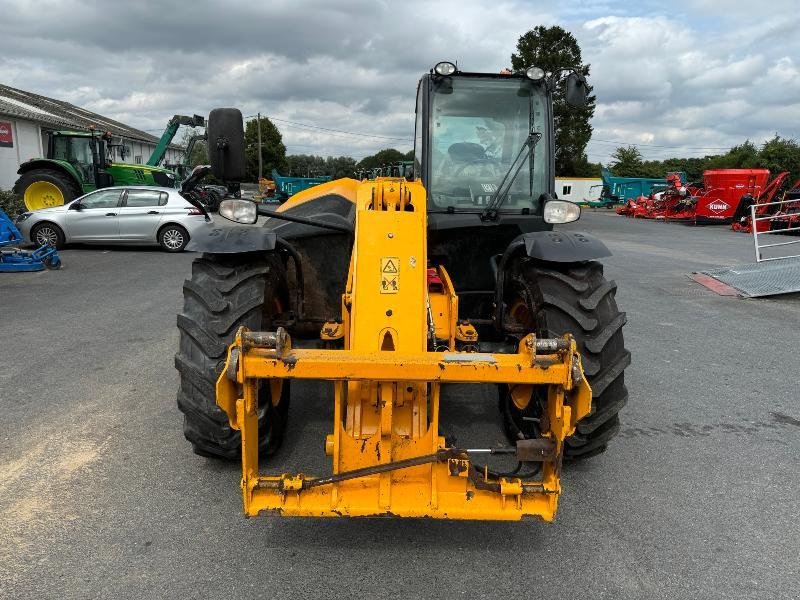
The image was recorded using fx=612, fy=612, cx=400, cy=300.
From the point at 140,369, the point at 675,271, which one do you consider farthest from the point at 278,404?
the point at 675,271

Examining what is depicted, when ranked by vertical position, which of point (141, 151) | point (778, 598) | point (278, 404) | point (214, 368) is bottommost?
point (778, 598)

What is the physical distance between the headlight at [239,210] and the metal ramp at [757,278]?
843cm

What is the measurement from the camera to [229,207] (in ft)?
12.6

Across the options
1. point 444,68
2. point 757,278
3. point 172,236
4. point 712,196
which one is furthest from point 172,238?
point 712,196

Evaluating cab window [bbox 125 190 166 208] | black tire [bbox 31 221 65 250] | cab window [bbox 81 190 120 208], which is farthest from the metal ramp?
black tire [bbox 31 221 65 250]

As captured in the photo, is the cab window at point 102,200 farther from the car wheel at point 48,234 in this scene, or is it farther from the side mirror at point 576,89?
the side mirror at point 576,89

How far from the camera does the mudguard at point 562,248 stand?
11.4ft

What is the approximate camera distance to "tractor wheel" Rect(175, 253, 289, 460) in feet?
10.7

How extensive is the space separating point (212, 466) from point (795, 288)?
906 centimetres

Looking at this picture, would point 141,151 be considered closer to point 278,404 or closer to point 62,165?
point 62,165

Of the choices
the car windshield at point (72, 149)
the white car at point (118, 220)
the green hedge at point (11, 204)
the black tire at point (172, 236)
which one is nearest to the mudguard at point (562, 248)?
the white car at point (118, 220)

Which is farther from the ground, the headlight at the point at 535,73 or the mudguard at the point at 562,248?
the headlight at the point at 535,73

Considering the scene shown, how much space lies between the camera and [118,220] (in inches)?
540

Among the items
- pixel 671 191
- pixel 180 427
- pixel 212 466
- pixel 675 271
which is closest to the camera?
pixel 212 466
